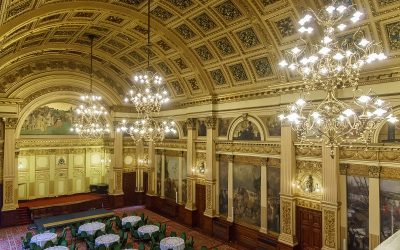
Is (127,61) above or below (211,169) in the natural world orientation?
above

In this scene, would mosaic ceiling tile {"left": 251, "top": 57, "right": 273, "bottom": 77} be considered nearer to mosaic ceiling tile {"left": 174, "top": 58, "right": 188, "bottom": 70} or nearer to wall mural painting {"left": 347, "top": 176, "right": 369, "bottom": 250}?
mosaic ceiling tile {"left": 174, "top": 58, "right": 188, "bottom": 70}

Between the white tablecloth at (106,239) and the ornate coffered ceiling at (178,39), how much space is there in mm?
7596

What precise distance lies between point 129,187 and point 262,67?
1226cm

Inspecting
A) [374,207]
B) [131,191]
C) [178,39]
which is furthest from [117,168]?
[374,207]

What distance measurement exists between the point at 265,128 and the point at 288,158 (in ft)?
6.10

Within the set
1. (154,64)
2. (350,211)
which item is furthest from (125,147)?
(350,211)

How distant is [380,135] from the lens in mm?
9016

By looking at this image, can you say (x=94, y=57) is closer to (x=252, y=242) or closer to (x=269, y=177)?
(x=269, y=177)

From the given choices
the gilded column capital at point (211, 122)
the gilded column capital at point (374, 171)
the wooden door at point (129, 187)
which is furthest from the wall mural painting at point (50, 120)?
the gilded column capital at point (374, 171)

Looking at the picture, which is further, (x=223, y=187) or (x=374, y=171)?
(x=223, y=187)

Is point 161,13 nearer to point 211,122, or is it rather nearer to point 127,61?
point 211,122

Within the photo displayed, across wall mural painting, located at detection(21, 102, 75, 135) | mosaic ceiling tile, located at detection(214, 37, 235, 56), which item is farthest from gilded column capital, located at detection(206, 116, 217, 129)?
wall mural painting, located at detection(21, 102, 75, 135)

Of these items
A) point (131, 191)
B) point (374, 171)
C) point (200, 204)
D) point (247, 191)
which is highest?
point (374, 171)

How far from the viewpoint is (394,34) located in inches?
328
